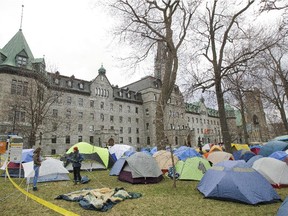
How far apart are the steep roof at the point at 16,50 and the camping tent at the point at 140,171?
28.2m

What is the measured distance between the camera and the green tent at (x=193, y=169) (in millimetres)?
11555

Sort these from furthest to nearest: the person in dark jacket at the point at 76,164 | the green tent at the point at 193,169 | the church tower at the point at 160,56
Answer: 1. the church tower at the point at 160,56
2. the green tent at the point at 193,169
3. the person in dark jacket at the point at 76,164

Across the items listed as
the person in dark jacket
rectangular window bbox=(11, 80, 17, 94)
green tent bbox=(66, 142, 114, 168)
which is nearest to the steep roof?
rectangular window bbox=(11, 80, 17, 94)

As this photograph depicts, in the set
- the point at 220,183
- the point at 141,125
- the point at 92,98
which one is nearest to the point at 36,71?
the point at 92,98

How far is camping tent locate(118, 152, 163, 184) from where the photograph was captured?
35.4ft

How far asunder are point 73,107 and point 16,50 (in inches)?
581

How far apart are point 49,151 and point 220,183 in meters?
36.9

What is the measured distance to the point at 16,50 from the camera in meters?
33.0

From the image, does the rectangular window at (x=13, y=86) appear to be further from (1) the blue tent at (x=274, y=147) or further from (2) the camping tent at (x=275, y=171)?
(1) the blue tent at (x=274, y=147)

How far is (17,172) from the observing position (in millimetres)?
13727

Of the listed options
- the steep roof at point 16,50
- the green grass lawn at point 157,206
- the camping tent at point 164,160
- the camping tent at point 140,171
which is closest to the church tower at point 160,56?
the camping tent at point 164,160

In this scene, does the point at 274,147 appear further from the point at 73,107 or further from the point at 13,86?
the point at 73,107

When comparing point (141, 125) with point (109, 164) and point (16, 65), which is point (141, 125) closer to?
point (16, 65)

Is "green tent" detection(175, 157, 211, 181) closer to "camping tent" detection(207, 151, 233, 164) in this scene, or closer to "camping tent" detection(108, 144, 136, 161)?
"camping tent" detection(207, 151, 233, 164)
